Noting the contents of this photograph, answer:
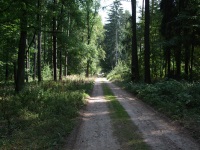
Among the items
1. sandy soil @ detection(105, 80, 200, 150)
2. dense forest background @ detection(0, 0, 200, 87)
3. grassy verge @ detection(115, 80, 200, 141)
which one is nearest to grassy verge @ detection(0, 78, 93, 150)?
sandy soil @ detection(105, 80, 200, 150)

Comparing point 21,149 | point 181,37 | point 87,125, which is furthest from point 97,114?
point 181,37

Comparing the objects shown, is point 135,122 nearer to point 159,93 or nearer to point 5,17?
point 159,93

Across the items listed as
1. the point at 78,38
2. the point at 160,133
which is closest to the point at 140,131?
the point at 160,133

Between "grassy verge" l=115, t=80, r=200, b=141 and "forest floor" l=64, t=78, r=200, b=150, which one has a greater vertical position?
"grassy verge" l=115, t=80, r=200, b=141

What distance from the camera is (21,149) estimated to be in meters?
6.90

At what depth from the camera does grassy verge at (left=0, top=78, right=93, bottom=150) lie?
7.55m

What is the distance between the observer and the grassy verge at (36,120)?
297 inches

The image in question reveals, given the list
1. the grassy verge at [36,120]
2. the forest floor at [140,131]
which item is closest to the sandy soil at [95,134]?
the forest floor at [140,131]

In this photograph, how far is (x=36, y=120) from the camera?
995 cm

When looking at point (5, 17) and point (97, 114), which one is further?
point (5, 17)

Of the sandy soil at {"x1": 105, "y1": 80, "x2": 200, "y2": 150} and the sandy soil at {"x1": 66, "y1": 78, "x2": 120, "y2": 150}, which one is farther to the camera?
the sandy soil at {"x1": 66, "y1": 78, "x2": 120, "y2": 150}

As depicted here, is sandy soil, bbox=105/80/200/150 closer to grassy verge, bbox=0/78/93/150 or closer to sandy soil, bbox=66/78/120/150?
sandy soil, bbox=66/78/120/150

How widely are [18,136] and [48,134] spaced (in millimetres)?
951

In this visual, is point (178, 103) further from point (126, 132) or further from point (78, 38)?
point (78, 38)
